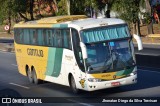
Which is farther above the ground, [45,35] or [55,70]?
[45,35]

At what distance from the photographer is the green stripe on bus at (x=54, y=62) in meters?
18.7

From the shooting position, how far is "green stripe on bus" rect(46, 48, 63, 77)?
18.7 meters

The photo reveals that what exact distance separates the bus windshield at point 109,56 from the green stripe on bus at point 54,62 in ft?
7.71

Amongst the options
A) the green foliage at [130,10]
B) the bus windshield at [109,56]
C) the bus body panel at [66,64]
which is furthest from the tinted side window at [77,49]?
the green foliage at [130,10]

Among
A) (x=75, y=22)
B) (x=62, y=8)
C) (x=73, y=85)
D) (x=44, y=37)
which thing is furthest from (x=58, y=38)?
(x=62, y=8)

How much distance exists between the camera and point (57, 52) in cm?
1883

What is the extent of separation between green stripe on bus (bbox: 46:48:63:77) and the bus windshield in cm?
235

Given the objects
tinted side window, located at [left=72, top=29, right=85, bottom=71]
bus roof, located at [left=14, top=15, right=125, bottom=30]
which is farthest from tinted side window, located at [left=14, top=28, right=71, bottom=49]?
tinted side window, located at [left=72, top=29, right=85, bottom=71]

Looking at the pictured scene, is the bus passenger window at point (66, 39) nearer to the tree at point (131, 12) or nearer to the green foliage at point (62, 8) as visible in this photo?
the tree at point (131, 12)

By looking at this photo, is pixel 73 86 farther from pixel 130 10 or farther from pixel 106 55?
pixel 130 10

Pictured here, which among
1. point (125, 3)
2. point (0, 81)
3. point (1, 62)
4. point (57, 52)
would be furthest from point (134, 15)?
point (57, 52)

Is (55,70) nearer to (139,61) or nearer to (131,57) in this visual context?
(131,57)

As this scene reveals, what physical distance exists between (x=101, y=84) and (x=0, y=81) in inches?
336

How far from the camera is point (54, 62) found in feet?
63.0
